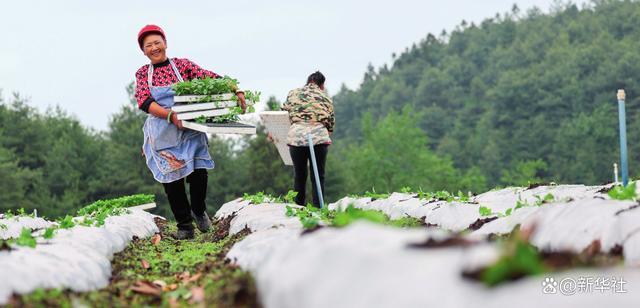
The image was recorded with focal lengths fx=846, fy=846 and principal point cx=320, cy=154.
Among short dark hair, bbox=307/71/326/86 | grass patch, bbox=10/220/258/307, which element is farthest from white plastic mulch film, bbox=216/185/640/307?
short dark hair, bbox=307/71/326/86

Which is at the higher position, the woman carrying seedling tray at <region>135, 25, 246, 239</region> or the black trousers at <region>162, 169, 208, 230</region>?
the woman carrying seedling tray at <region>135, 25, 246, 239</region>

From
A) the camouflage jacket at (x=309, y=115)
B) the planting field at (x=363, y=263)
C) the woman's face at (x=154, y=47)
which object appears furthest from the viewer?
the camouflage jacket at (x=309, y=115)

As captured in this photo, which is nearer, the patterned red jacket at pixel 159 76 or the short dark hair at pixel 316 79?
the patterned red jacket at pixel 159 76

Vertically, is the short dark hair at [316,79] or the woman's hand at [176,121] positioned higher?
the short dark hair at [316,79]

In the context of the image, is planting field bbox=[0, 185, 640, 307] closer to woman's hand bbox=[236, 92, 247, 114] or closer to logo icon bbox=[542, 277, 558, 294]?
logo icon bbox=[542, 277, 558, 294]

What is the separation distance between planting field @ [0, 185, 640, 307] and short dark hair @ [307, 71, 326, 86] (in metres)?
2.73

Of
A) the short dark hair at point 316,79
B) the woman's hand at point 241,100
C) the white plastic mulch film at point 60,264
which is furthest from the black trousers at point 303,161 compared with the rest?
the white plastic mulch film at point 60,264

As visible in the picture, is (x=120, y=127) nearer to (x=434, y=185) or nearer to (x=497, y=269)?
(x=434, y=185)

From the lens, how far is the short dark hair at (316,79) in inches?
438

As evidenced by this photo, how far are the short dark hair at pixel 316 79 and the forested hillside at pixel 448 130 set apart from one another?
10.7 meters

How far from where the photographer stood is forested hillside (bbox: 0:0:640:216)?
4984cm

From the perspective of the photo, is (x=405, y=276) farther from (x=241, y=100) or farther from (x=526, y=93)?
(x=526, y=93)

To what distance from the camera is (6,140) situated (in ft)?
160

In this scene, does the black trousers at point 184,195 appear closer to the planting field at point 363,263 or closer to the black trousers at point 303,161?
the planting field at point 363,263
